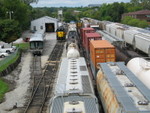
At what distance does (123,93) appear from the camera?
1130 centimetres

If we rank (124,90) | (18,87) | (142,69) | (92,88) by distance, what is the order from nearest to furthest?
1. (124,90)
2. (92,88)
3. (142,69)
4. (18,87)

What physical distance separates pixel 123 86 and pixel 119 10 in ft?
351

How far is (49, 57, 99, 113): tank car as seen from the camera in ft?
33.6

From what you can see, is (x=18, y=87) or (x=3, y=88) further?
(x=18, y=87)

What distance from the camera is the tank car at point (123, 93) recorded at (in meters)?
9.73

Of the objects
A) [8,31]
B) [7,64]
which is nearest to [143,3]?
[8,31]

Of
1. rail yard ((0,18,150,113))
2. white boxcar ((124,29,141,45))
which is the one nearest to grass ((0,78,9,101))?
rail yard ((0,18,150,113))

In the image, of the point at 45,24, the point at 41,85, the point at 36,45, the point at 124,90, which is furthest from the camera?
the point at 45,24

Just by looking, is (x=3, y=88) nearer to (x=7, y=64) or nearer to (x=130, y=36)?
(x=7, y=64)

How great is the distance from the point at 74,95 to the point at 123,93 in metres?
2.15

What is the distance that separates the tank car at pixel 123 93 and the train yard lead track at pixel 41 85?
21.0 ft

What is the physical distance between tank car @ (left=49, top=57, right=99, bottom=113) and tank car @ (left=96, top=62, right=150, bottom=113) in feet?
2.72

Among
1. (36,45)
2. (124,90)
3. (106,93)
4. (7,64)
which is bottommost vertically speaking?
(7,64)

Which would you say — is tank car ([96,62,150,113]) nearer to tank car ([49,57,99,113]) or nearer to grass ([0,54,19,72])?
tank car ([49,57,99,113])
